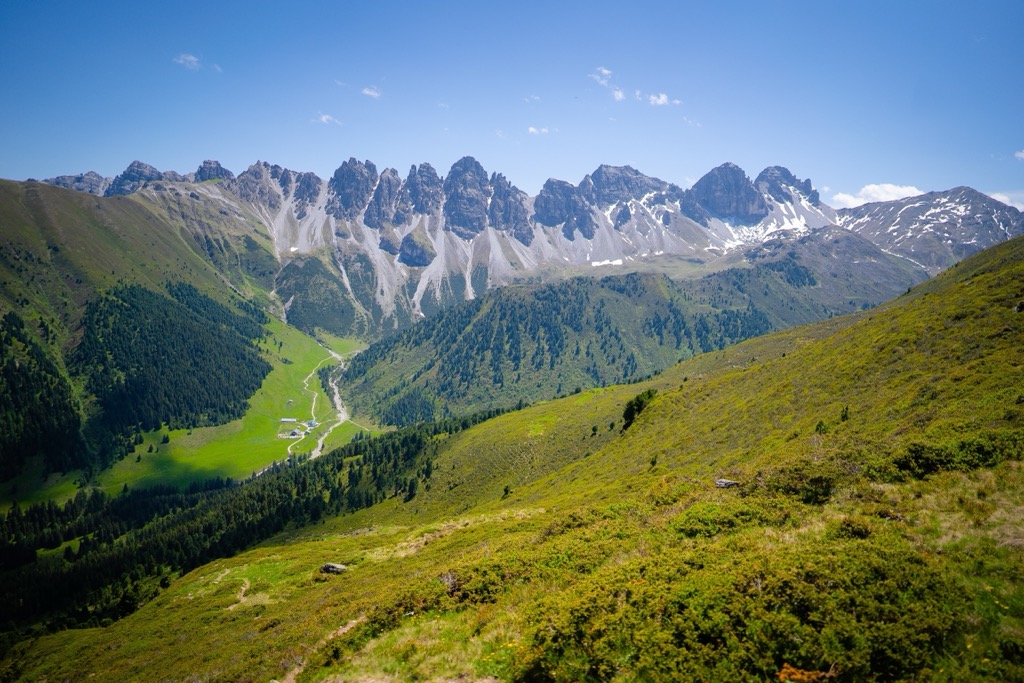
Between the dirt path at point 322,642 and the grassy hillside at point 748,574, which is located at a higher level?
the grassy hillside at point 748,574

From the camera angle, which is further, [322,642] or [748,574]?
[322,642]

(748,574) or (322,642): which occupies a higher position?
(748,574)

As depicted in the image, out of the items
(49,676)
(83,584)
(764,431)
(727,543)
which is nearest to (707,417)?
(764,431)

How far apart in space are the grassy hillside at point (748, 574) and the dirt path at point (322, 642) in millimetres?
235

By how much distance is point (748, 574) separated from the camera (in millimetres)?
16219

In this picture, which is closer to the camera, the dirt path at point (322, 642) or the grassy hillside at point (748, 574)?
the grassy hillside at point (748, 574)

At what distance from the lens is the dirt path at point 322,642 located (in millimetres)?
23141

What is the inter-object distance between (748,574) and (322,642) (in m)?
23.4

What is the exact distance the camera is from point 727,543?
68.3 ft

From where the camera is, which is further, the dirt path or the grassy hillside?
the dirt path

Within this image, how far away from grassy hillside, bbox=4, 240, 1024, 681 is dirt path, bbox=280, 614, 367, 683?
0.77 ft

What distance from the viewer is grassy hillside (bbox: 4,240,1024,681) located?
13250 mm

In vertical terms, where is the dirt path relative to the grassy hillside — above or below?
below

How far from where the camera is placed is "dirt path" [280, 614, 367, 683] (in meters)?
23.1
